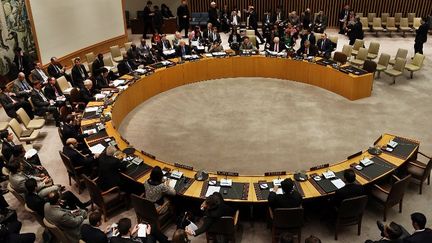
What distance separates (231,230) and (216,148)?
3.97 m

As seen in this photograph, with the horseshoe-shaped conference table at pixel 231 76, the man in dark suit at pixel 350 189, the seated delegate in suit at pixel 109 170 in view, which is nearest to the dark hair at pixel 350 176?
the man in dark suit at pixel 350 189

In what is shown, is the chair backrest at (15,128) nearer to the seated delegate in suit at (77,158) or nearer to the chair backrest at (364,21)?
the seated delegate in suit at (77,158)

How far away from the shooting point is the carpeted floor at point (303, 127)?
7.62 m

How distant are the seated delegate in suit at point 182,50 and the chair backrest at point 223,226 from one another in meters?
9.46

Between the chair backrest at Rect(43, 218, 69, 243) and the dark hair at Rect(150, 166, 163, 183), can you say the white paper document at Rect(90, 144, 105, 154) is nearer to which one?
the dark hair at Rect(150, 166, 163, 183)

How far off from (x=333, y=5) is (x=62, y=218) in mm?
18347

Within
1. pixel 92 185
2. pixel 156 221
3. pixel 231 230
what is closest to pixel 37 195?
pixel 92 185

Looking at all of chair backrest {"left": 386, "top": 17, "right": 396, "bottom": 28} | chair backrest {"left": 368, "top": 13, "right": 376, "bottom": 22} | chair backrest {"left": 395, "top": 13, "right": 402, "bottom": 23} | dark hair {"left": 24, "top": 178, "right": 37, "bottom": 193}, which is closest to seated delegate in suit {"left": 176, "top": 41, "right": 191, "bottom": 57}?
dark hair {"left": 24, "top": 178, "right": 37, "bottom": 193}

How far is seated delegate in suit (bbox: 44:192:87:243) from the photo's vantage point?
6.27m

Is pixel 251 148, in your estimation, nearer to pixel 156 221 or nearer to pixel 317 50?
pixel 156 221

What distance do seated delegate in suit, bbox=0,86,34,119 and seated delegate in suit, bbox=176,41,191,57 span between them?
5.71m

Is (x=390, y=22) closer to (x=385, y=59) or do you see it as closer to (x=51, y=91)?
(x=385, y=59)

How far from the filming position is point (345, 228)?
290 inches

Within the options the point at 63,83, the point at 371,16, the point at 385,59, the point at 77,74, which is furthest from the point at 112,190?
the point at 371,16
